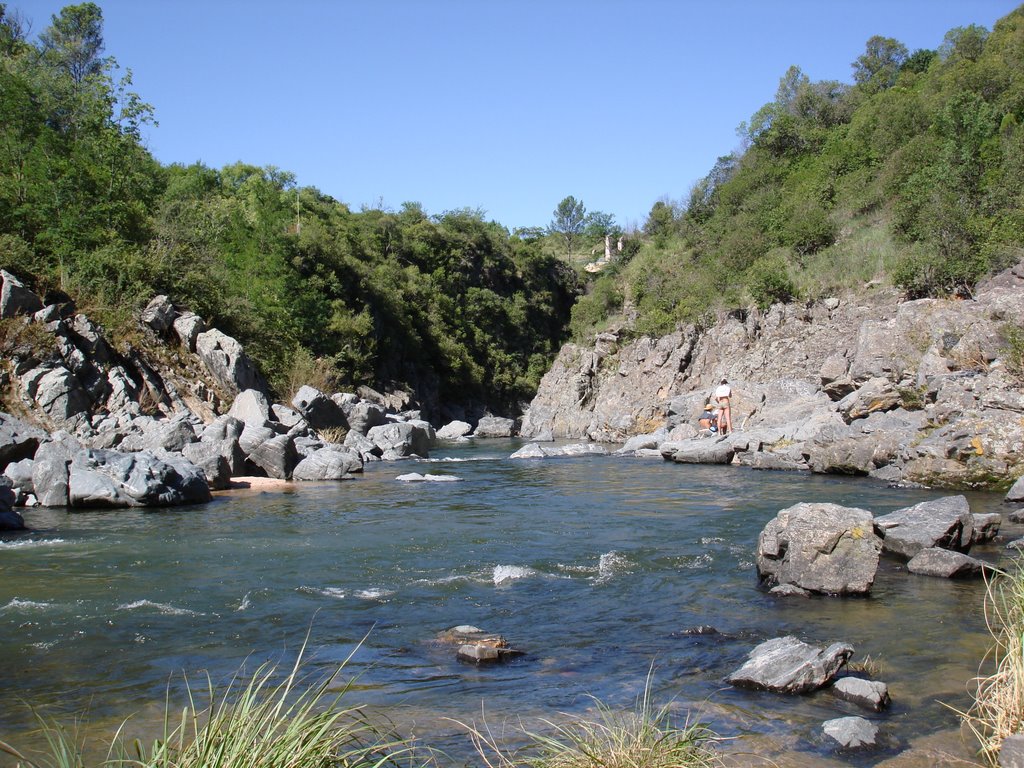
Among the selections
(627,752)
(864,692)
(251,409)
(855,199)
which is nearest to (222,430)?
(251,409)

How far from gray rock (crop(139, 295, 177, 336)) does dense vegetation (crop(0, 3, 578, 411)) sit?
1.23ft

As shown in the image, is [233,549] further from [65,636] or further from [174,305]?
[174,305]

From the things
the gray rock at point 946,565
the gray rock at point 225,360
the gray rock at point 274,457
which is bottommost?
the gray rock at point 946,565

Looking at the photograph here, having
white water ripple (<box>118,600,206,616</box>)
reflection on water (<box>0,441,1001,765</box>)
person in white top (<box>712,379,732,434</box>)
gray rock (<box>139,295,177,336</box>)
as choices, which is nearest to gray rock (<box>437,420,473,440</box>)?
person in white top (<box>712,379,732,434</box>)

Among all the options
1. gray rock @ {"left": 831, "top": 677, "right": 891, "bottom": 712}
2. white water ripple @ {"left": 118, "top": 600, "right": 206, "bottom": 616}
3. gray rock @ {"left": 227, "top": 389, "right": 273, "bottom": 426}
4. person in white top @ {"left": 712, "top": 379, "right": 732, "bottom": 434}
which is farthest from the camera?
person in white top @ {"left": 712, "top": 379, "right": 732, "bottom": 434}

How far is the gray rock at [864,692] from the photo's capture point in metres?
5.26

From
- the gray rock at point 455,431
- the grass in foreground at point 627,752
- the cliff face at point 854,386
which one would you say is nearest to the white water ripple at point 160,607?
the grass in foreground at point 627,752

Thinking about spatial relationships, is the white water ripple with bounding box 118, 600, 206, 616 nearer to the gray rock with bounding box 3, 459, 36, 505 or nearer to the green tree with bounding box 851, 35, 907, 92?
the gray rock with bounding box 3, 459, 36, 505

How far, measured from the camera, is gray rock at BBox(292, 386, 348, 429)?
26.2 meters

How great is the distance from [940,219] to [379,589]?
27647 mm

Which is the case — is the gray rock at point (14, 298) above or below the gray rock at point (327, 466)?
above

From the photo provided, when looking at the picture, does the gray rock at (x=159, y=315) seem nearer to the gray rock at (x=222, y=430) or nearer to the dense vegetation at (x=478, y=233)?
the dense vegetation at (x=478, y=233)

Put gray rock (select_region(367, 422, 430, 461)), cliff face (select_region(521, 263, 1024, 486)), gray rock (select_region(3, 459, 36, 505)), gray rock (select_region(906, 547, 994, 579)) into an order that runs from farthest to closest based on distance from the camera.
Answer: gray rock (select_region(367, 422, 430, 461)) < cliff face (select_region(521, 263, 1024, 486)) < gray rock (select_region(3, 459, 36, 505)) < gray rock (select_region(906, 547, 994, 579))

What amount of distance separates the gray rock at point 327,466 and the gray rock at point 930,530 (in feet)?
43.3
